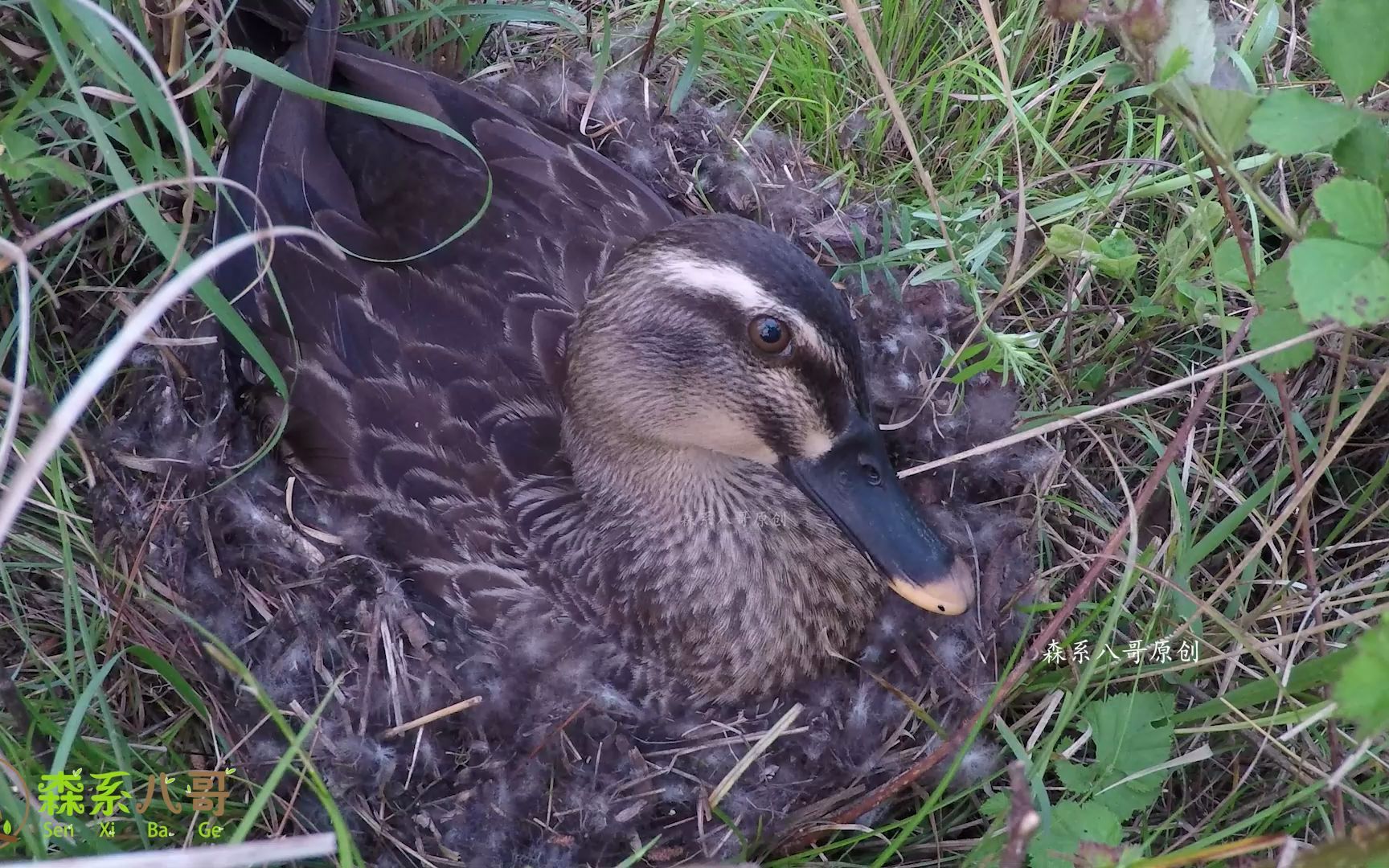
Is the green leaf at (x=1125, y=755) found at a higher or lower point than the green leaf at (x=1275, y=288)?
lower

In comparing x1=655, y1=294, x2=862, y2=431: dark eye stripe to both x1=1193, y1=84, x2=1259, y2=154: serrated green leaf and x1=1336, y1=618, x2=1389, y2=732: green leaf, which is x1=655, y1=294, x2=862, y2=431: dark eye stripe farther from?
x1=1336, y1=618, x2=1389, y2=732: green leaf

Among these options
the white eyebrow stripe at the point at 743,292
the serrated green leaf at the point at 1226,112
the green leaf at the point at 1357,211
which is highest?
the serrated green leaf at the point at 1226,112

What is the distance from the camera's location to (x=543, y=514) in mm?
1894

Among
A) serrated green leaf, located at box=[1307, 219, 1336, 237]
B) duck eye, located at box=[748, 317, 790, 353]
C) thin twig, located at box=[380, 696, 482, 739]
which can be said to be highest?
serrated green leaf, located at box=[1307, 219, 1336, 237]

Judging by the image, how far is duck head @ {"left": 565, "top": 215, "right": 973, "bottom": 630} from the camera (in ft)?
5.01

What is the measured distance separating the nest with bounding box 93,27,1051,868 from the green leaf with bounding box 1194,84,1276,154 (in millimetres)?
727

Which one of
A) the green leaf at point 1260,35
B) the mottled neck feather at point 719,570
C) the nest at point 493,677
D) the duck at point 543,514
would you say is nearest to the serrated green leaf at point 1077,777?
the nest at point 493,677

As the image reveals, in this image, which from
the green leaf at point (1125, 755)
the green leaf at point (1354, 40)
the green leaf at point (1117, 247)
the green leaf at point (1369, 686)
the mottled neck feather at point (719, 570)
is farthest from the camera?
the green leaf at point (1117, 247)

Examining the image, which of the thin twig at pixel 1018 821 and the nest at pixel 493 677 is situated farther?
the nest at pixel 493 677

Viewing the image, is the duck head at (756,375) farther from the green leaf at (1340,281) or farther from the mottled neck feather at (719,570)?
the green leaf at (1340,281)

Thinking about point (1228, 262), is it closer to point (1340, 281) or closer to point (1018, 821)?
point (1340, 281)

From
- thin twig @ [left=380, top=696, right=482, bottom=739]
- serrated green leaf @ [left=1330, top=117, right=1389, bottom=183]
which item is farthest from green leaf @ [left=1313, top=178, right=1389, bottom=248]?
thin twig @ [left=380, top=696, right=482, bottom=739]

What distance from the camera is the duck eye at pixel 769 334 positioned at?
1.52 meters

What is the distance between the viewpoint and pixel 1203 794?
175 cm
